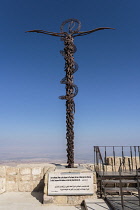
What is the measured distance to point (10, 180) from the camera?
7.40 metres

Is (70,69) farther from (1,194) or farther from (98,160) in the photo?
(1,194)

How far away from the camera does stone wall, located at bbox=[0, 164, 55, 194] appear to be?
24.0 feet

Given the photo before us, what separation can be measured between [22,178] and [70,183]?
267 cm

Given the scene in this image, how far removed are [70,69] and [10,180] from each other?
233 inches

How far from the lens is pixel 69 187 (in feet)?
19.4

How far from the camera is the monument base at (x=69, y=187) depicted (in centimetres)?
577

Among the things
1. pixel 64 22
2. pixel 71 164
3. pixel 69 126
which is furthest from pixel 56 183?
pixel 64 22

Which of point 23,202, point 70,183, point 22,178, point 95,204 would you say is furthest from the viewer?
point 22,178

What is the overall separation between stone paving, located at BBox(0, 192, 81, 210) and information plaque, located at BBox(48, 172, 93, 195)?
508 mm

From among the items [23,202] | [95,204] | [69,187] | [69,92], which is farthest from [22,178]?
[69,92]

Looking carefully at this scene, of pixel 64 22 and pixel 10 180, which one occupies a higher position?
pixel 64 22

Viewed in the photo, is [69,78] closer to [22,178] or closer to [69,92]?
[69,92]

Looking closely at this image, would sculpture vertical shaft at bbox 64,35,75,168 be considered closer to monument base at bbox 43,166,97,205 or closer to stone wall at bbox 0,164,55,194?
monument base at bbox 43,166,97,205

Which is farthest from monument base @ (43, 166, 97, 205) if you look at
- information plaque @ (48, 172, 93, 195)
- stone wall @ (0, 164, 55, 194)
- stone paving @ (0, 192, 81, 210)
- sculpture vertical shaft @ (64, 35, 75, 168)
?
stone wall @ (0, 164, 55, 194)
